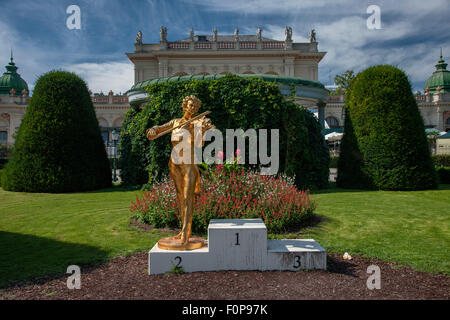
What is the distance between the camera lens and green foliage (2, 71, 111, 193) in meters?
12.3

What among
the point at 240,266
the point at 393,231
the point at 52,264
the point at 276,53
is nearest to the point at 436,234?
the point at 393,231

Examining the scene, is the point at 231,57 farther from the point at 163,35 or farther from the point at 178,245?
the point at 178,245

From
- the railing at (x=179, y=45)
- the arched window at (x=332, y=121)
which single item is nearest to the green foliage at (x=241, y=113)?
the railing at (x=179, y=45)

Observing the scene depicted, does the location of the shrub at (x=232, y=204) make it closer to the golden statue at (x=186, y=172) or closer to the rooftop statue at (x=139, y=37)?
the golden statue at (x=186, y=172)

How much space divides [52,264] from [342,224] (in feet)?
18.9

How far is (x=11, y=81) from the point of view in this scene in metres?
62.9

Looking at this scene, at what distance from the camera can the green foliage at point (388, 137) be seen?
11.5 meters

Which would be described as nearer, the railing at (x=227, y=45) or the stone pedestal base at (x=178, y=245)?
the stone pedestal base at (x=178, y=245)

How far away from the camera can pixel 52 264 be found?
4922mm

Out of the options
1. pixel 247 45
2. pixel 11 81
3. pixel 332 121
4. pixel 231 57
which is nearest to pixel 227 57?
pixel 231 57

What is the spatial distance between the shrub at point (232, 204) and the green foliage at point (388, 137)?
5.60 metres

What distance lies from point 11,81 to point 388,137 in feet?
236

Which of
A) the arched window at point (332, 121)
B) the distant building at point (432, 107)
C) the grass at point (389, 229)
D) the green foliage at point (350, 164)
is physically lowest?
the grass at point (389, 229)

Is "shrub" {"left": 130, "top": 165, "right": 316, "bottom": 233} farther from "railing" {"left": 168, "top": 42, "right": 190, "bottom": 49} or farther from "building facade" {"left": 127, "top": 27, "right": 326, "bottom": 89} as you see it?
"railing" {"left": 168, "top": 42, "right": 190, "bottom": 49}
